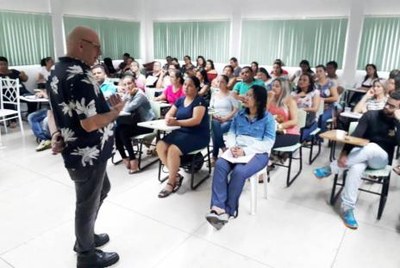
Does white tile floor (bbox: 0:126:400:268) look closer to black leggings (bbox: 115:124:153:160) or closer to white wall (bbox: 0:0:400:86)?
black leggings (bbox: 115:124:153:160)

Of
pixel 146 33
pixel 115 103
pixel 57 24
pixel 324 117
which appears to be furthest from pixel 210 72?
pixel 115 103

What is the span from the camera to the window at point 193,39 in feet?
27.0

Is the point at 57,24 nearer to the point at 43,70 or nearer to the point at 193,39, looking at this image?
the point at 43,70

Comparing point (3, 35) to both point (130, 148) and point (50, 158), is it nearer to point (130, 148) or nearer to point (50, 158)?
point (50, 158)

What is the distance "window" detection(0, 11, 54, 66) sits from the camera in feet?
21.4

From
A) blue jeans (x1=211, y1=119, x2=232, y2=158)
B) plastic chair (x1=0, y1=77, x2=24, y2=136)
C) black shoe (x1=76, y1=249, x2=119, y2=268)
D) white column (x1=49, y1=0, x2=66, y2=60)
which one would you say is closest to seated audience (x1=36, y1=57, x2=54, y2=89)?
white column (x1=49, y1=0, x2=66, y2=60)

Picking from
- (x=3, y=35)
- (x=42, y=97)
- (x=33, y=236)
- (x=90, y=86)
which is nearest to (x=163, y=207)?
(x=33, y=236)

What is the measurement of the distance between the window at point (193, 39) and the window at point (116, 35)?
0.62 m

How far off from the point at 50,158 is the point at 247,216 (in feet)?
8.86

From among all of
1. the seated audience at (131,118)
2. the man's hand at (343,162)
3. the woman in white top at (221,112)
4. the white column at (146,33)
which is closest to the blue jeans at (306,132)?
the woman in white top at (221,112)

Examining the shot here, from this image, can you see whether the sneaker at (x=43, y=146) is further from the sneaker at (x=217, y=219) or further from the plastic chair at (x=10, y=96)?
the sneaker at (x=217, y=219)

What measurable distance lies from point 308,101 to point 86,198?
317 centimetres

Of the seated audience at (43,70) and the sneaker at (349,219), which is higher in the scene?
the seated audience at (43,70)

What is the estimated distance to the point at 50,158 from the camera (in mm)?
3967
